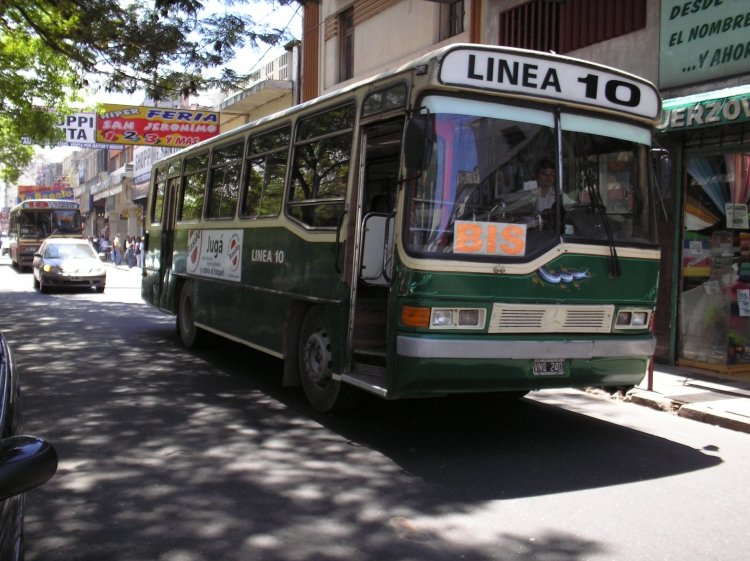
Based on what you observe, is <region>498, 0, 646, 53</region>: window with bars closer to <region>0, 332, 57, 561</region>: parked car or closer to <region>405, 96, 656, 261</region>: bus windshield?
<region>405, 96, 656, 261</region>: bus windshield

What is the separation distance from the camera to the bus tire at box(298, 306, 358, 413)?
21.7 ft

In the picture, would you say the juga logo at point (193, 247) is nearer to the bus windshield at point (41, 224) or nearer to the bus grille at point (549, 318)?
the bus grille at point (549, 318)

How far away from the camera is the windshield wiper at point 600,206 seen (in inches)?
229

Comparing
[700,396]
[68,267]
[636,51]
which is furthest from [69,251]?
[700,396]

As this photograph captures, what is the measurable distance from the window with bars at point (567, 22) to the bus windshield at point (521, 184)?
5367 mm

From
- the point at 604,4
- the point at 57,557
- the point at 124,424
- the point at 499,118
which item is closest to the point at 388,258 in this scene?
the point at 499,118

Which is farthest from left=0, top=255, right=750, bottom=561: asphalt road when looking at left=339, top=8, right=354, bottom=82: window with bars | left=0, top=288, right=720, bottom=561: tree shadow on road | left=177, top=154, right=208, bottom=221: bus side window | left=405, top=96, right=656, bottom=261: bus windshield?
left=339, top=8, right=354, bottom=82: window with bars

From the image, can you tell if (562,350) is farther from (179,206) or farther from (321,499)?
(179,206)

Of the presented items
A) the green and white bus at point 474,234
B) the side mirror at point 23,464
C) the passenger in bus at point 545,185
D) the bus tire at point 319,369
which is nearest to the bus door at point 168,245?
the green and white bus at point 474,234

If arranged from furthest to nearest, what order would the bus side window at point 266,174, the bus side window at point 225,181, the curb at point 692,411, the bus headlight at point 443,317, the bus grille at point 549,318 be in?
1. the bus side window at point 225,181
2. the bus side window at point 266,174
3. the curb at point 692,411
4. the bus grille at point 549,318
5. the bus headlight at point 443,317

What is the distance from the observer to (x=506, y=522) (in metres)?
4.29

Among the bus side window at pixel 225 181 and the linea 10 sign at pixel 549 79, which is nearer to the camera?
the linea 10 sign at pixel 549 79

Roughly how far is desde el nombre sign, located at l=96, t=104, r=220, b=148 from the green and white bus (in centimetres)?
1935

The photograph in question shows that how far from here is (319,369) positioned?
6895 millimetres
